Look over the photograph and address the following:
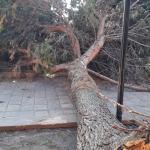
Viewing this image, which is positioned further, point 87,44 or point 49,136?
point 87,44

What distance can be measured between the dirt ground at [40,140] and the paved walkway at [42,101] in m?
0.15

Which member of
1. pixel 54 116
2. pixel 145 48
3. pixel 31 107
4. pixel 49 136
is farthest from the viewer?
pixel 145 48

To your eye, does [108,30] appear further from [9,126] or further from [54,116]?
[9,126]

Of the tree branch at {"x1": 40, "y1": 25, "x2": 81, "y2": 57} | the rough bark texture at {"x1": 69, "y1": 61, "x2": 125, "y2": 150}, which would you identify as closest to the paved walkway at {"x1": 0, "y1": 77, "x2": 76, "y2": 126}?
the rough bark texture at {"x1": 69, "y1": 61, "x2": 125, "y2": 150}

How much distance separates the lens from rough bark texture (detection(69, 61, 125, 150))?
2.20 metres

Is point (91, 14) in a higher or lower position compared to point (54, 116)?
higher

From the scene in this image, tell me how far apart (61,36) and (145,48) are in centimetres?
156

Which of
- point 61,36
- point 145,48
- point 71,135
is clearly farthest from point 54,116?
point 145,48

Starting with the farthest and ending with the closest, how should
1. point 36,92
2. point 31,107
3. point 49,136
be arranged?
point 36,92 < point 31,107 < point 49,136

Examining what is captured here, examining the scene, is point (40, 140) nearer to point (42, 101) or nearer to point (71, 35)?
point (42, 101)

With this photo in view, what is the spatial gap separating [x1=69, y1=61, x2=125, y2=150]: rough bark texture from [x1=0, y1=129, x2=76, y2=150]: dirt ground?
27 cm

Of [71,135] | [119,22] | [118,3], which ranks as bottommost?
[71,135]

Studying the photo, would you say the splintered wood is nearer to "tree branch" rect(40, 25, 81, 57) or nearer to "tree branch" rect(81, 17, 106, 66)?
"tree branch" rect(81, 17, 106, 66)

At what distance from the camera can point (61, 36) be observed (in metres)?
5.31
